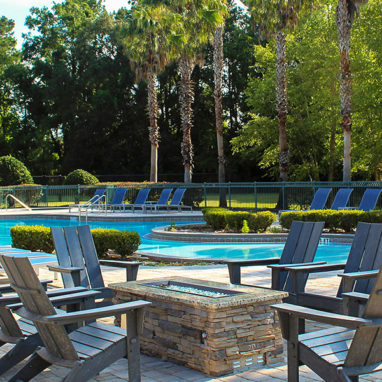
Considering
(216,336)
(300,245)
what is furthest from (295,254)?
(216,336)

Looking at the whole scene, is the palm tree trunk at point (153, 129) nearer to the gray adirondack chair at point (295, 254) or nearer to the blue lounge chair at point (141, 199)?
the blue lounge chair at point (141, 199)

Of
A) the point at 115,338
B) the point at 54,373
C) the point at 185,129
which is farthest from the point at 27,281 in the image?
the point at 185,129

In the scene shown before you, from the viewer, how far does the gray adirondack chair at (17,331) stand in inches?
166

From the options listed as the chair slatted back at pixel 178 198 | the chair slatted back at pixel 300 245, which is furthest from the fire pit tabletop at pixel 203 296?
the chair slatted back at pixel 178 198

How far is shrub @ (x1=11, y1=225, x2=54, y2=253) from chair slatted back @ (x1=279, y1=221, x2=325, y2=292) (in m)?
6.46

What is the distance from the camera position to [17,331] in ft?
14.0

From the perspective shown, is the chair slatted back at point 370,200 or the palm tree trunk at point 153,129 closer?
the chair slatted back at point 370,200

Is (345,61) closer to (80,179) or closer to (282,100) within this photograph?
(282,100)

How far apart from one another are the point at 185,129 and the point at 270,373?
85.4ft

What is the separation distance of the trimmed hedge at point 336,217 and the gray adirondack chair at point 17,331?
11.6 meters

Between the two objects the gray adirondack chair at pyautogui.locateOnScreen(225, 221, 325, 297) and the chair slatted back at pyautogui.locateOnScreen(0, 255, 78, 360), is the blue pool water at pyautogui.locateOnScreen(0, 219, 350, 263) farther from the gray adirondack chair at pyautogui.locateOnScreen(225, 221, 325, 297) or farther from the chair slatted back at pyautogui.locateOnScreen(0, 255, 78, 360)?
the chair slatted back at pyautogui.locateOnScreen(0, 255, 78, 360)

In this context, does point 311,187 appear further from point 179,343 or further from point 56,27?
point 56,27

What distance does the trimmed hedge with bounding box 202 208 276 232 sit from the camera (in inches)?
607

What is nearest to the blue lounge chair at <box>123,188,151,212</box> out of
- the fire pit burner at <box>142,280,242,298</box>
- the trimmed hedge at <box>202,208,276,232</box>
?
the trimmed hedge at <box>202,208,276,232</box>
